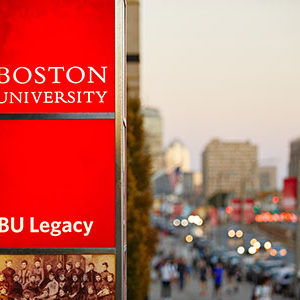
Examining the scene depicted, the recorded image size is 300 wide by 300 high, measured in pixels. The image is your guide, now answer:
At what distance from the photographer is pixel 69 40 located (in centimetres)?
784

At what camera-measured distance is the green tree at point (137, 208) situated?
21297 millimetres

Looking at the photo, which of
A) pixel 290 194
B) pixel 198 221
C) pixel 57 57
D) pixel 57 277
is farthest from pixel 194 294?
pixel 57 57

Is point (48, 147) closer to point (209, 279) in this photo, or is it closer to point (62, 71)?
point (62, 71)

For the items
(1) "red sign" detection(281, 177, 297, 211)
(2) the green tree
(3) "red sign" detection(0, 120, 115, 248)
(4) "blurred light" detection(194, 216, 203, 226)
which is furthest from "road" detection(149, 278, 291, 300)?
(3) "red sign" detection(0, 120, 115, 248)

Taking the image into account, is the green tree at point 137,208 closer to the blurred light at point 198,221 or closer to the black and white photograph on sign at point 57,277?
the blurred light at point 198,221

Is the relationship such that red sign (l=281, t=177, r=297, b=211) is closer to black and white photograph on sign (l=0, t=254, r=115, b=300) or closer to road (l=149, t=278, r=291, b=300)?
road (l=149, t=278, r=291, b=300)

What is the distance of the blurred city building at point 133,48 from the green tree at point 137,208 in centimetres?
423

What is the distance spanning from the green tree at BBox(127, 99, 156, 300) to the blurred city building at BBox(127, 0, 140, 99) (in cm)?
423

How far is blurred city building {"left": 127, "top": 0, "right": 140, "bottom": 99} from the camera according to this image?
93.8 ft

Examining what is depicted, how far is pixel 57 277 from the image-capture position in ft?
25.3

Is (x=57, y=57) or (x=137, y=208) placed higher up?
(x=57, y=57)

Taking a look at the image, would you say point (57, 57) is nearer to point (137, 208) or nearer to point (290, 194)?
point (137, 208)

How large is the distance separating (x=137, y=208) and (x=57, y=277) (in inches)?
638

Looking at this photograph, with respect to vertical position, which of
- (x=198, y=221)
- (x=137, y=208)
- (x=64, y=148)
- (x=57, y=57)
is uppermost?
(x=57, y=57)
